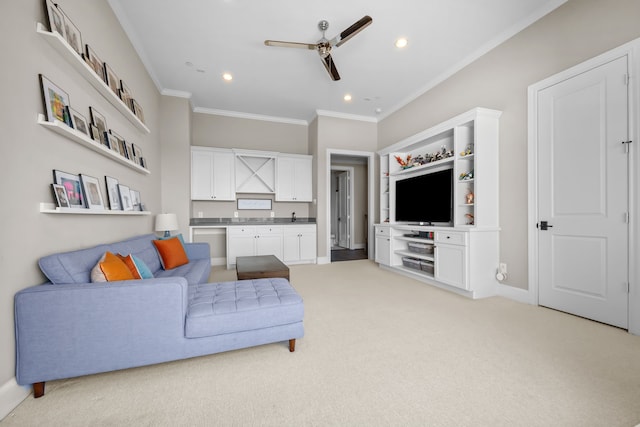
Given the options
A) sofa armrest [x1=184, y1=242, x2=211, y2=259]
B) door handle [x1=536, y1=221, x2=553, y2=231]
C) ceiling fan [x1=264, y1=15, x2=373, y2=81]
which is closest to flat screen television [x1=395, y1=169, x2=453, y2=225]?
door handle [x1=536, y1=221, x2=553, y2=231]

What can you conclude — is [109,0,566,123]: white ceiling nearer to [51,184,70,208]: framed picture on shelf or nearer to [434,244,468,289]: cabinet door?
[51,184,70,208]: framed picture on shelf

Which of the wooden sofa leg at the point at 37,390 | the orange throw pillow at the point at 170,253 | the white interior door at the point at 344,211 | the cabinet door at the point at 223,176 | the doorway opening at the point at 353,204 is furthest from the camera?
the white interior door at the point at 344,211

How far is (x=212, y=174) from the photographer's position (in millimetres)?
4961

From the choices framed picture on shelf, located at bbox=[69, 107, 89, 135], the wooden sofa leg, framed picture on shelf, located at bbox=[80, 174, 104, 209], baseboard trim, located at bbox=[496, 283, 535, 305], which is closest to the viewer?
the wooden sofa leg

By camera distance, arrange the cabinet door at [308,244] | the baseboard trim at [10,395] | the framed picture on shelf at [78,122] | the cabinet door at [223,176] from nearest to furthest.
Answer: the baseboard trim at [10,395] < the framed picture on shelf at [78,122] < the cabinet door at [223,176] < the cabinet door at [308,244]

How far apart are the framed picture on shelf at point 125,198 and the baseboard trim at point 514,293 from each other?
434 centimetres

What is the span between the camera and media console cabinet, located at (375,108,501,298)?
10.0 ft

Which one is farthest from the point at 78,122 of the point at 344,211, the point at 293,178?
the point at 344,211

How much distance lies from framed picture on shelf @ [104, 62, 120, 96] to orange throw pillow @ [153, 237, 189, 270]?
1.64m

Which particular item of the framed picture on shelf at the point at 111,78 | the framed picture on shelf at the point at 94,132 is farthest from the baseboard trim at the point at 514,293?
the framed picture on shelf at the point at 111,78

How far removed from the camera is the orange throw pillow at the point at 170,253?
2.96 metres

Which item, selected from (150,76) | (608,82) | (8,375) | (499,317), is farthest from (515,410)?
(150,76)

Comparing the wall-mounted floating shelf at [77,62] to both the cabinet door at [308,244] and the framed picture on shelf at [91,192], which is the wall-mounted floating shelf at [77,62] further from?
the cabinet door at [308,244]

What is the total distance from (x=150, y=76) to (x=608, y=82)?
533 centimetres
